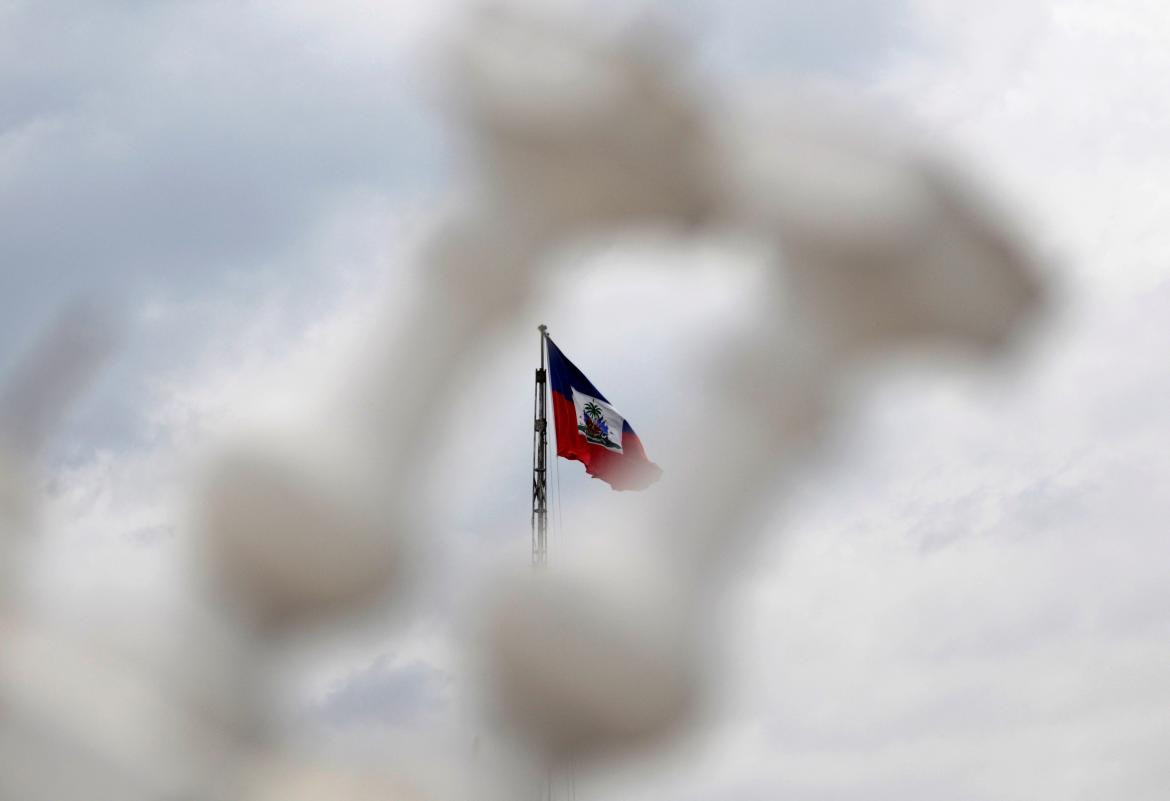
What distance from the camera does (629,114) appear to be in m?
57.0

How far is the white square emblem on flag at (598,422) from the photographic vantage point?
60500mm

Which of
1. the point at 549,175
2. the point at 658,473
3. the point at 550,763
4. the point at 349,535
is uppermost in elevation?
the point at 549,175

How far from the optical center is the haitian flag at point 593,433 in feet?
197

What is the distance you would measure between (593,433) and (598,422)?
0.51 metres

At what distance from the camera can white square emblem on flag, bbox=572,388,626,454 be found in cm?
6050

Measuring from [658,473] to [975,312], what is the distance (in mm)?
12946

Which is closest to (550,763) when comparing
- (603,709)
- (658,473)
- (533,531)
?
(603,709)

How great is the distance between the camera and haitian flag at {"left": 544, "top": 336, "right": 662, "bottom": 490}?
5994cm

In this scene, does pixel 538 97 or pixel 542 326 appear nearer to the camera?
pixel 538 97

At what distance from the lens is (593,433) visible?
2393 inches

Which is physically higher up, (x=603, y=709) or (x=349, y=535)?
(x=349, y=535)

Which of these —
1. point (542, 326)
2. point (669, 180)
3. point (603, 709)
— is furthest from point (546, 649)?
point (669, 180)

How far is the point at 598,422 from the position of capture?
61031 millimetres

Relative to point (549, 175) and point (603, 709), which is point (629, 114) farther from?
point (603, 709)
